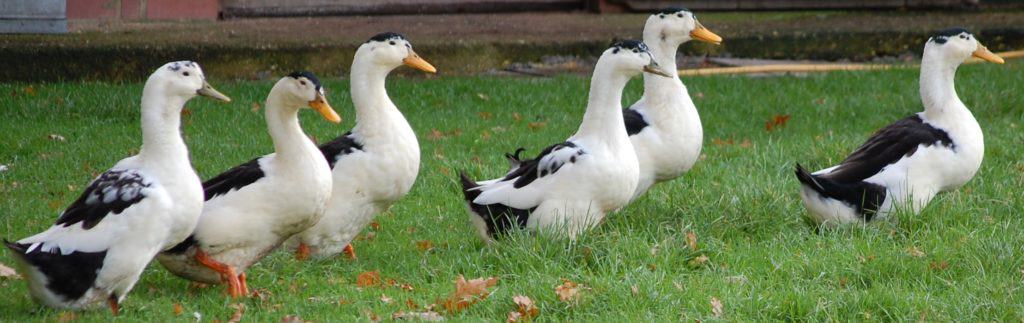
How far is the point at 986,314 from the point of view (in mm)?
4781

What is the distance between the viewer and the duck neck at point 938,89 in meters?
6.38

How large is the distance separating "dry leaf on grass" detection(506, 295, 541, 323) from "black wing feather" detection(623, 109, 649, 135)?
175 cm

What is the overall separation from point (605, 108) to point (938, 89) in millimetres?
1776

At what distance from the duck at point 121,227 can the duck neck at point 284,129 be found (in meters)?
0.45

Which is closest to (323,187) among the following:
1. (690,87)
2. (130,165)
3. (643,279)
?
(130,165)

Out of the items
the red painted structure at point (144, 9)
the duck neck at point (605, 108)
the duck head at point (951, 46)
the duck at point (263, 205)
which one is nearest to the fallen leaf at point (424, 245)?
Answer: the duck at point (263, 205)

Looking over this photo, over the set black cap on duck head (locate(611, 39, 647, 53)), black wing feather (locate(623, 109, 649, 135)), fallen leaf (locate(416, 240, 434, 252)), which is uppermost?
black cap on duck head (locate(611, 39, 647, 53))

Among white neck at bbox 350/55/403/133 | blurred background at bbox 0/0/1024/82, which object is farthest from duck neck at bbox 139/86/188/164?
blurred background at bbox 0/0/1024/82

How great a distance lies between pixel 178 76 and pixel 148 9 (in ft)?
21.2

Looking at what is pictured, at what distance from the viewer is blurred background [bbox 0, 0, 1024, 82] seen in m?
10.2

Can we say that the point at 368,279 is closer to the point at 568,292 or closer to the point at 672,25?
the point at 568,292

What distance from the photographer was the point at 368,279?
547 cm

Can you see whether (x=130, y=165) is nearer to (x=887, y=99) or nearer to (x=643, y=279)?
(x=643, y=279)

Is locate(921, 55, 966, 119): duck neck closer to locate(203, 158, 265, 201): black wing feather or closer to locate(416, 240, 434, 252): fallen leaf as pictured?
locate(416, 240, 434, 252): fallen leaf
